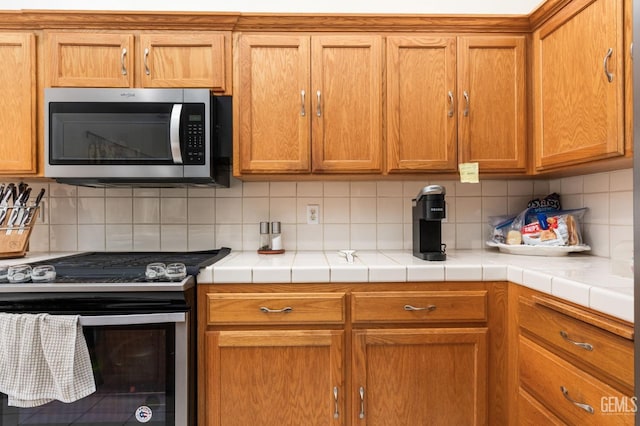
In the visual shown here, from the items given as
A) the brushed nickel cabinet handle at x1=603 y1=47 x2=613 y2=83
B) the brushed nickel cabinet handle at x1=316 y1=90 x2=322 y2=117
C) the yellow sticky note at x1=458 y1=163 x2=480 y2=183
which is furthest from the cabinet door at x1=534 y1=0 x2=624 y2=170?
the brushed nickel cabinet handle at x1=316 y1=90 x2=322 y2=117

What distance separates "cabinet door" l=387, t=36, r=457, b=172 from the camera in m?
1.71

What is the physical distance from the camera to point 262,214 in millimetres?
2043

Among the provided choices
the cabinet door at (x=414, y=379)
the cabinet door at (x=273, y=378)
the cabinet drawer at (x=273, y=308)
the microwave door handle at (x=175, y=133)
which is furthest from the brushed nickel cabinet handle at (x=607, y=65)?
the microwave door handle at (x=175, y=133)

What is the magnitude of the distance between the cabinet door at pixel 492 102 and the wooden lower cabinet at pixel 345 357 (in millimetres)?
723

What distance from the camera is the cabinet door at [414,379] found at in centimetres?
142

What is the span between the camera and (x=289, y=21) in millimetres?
1696

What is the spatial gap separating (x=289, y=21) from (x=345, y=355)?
152cm

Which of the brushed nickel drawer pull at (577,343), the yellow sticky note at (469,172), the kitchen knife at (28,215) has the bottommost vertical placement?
the brushed nickel drawer pull at (577,343)

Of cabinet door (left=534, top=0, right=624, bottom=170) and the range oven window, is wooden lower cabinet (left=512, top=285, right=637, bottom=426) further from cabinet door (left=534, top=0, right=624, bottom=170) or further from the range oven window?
the range oven window

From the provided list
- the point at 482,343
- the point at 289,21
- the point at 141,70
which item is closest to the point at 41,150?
the point at 141,70

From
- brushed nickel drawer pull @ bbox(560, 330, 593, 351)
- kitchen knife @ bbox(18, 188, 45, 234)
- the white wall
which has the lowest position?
brushed nickel drawer pull @ bbox(560, 330, 593, 351)

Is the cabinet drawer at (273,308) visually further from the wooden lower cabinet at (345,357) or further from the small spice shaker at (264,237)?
the small spice shaker at (264,237)

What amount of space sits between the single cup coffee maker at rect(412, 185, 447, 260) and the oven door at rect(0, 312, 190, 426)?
1059 mm

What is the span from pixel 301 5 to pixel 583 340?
209cm
